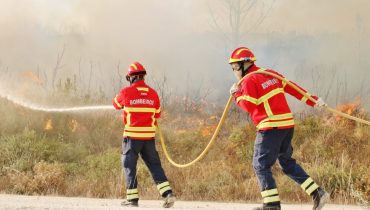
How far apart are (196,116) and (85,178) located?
6550 millimetres

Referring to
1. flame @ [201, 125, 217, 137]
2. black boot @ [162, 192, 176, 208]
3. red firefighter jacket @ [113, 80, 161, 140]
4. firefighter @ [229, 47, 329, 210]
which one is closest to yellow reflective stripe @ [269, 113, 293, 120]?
firefighter @ [229, 47, 329, 210]

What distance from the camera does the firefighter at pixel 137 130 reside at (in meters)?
7.55

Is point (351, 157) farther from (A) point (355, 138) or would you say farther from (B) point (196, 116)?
(B) point (196, 116)

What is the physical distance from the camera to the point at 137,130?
7.57 metres

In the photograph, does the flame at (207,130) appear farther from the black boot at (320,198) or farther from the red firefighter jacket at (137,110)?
the black boot at (320,198)

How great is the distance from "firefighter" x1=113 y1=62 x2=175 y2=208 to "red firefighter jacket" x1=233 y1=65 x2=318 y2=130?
1826 mm

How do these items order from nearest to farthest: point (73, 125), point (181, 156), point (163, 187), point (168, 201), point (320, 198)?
point (320, 198) < point (168, 201) < point (163, 187) < point (181, 156) < point (73, 125)

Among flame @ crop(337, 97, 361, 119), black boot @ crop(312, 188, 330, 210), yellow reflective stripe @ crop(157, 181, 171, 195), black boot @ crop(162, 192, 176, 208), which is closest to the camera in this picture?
black boot @ crop(312, 188, 330, 210)

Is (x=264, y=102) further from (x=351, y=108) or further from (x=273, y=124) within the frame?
(x=351, y=108)

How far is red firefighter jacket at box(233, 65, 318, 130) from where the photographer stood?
238 inches

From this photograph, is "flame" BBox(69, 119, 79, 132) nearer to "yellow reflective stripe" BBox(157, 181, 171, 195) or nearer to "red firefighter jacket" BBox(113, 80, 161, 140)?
"red firefighter jacket" BBox(113, 80, 161, 140)

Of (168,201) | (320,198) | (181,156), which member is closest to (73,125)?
(181,156)

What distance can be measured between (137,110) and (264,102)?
211 centimetres

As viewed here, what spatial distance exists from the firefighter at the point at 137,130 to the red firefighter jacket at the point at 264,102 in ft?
5.99
